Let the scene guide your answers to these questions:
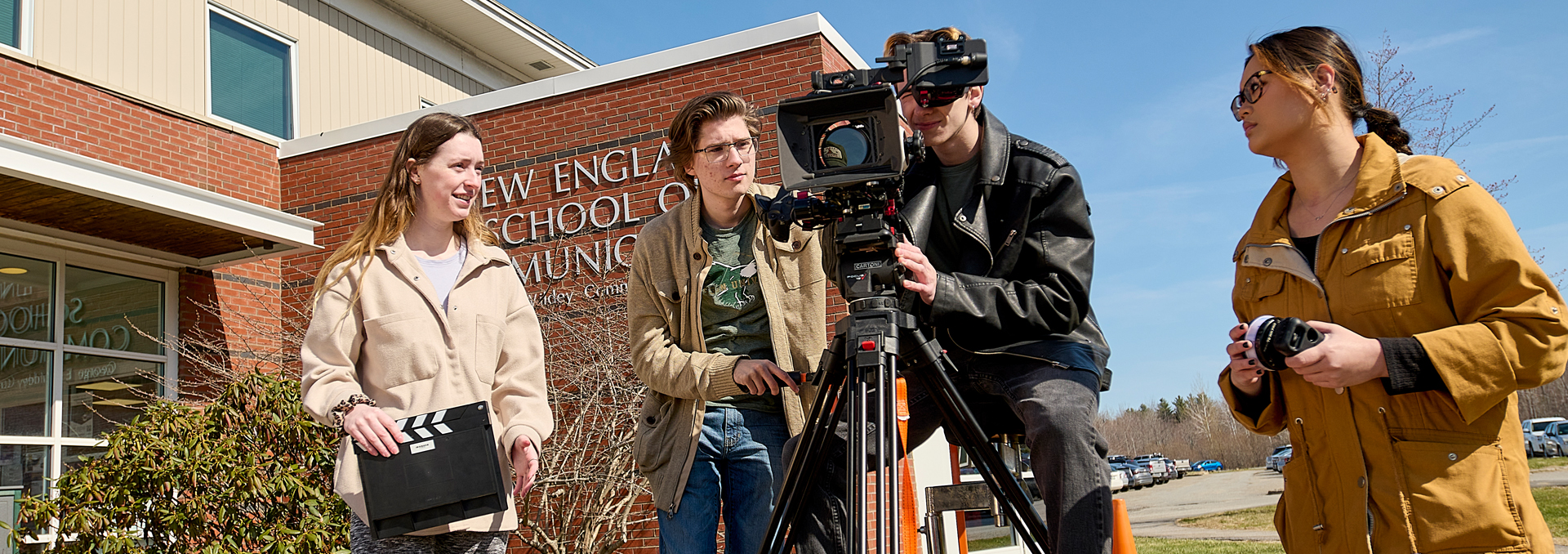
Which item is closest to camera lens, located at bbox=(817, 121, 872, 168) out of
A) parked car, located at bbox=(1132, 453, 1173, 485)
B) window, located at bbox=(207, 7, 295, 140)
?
window, located at bbox=(207, 7, 295, 140)

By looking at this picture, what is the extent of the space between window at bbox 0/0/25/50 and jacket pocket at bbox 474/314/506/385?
27.1 ft

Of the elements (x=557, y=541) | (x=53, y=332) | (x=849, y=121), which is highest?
(x=53, y=332)

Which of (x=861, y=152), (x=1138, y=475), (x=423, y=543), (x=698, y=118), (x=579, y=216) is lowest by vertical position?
(x=1138, y=475)

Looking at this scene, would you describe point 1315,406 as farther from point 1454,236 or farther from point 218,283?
point 218,283

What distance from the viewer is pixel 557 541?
25.6 ft

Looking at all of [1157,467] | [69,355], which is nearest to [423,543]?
[69,355]

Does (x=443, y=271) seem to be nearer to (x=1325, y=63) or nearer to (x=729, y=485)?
(x=729, y=485)

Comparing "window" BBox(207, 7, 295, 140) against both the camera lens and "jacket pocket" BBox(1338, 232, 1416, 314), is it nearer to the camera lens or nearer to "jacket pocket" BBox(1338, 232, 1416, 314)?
the camera lens

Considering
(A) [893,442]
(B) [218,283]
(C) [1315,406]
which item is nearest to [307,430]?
(B) [218,283]

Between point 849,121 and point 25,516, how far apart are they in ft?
17.6

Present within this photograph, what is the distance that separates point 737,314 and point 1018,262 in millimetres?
793

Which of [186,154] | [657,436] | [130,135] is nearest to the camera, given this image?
[657,436]

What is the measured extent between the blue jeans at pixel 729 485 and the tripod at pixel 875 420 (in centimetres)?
46

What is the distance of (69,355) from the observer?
824 cm
